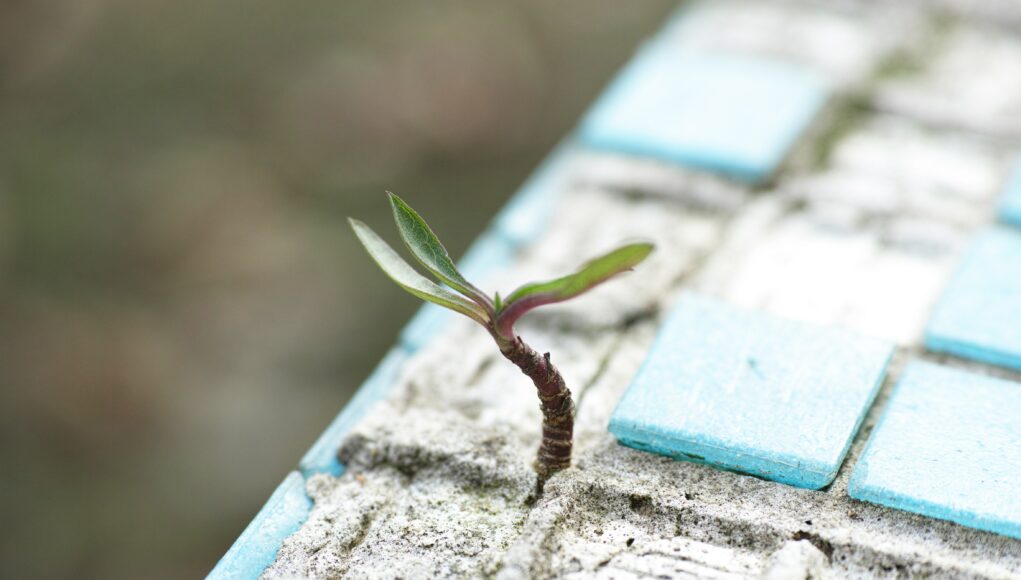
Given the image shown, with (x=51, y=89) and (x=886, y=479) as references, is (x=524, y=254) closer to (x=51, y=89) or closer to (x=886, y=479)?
(x=886, y=479)

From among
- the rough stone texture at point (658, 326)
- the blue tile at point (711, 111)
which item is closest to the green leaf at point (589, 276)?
the rough stone texture at point (658, 326)

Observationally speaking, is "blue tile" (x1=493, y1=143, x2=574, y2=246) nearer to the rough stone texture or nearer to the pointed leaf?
the rough stone texture

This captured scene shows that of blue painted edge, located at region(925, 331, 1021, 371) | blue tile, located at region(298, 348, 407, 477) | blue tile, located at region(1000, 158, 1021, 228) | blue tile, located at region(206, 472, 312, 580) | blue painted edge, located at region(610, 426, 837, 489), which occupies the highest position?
blue tile, located at region(1000, 158, 1021, 228)

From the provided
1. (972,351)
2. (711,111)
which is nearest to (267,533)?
(972,351)

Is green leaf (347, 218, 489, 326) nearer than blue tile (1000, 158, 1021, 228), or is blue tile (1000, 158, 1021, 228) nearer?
green leaf (347, 218, 489, 326)

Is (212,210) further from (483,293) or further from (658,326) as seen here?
(483,293)

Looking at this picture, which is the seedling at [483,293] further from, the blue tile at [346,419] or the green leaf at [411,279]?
the blue tile at [346,419]

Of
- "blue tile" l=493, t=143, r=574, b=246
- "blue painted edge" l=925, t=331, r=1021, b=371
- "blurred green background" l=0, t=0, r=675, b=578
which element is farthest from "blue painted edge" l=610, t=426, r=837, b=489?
"blurred green background" l=0, t=0, r=675, b=578
